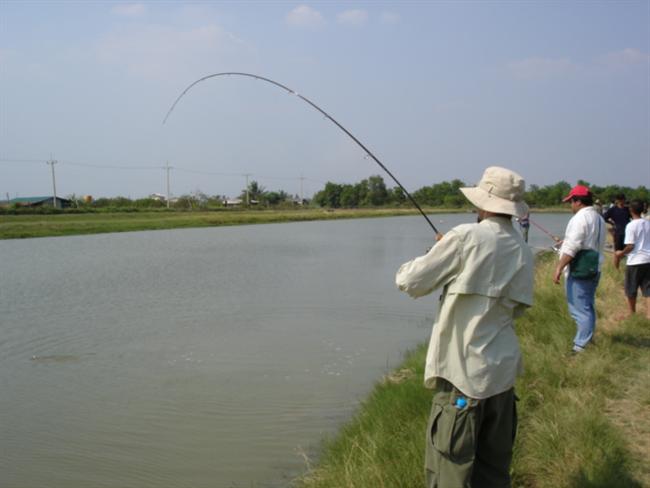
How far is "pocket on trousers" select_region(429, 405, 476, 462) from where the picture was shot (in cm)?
214

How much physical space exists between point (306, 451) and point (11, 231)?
90.7ft

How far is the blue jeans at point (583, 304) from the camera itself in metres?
4.64

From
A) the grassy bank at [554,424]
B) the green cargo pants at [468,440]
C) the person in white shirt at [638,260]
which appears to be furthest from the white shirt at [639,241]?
the green cargo pants at [468,440]

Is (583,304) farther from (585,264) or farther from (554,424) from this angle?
(554,424)

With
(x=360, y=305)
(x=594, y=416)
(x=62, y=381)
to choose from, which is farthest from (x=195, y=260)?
(x=594, y=416)

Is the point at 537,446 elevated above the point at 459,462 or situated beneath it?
situated beneath

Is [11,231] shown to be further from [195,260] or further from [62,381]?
[62,381]

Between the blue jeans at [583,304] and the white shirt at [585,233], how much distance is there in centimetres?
23

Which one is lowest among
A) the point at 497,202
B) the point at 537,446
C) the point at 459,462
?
→ the point at 537,446

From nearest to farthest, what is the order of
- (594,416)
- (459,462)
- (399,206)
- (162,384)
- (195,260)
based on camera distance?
(459,462) < (594,416) < (162,384) < (195,260) < (399,206)

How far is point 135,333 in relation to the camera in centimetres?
818

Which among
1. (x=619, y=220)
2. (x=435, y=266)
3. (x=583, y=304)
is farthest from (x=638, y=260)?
(x=435, y=266)

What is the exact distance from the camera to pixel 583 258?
181 inches

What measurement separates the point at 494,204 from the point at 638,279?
14.4 feet
